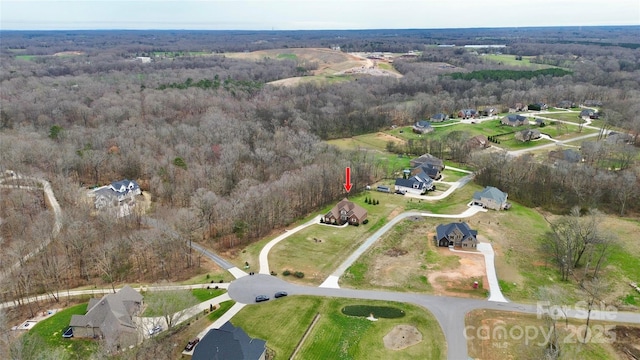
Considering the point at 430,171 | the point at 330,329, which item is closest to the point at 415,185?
the point at 430,171

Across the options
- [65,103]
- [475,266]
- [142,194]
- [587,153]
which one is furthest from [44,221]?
[587,153]

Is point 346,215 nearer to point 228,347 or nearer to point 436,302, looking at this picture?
point 436,302

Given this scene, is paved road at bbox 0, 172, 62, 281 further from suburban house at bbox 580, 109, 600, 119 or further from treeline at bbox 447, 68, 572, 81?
treeline at bbox 447, 68, 572, 81

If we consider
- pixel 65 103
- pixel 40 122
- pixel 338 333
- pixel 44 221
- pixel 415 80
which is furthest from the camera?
pixel 415 80

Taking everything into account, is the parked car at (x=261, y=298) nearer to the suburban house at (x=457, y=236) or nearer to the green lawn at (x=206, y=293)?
the green lawn at (x=206, y=293)

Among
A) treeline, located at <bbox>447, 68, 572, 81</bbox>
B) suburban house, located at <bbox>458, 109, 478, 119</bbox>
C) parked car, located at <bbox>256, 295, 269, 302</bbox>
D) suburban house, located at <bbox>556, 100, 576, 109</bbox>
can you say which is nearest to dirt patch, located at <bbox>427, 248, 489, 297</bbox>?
parked car, located at <bbox>256, 295, 269, 302</bbox>

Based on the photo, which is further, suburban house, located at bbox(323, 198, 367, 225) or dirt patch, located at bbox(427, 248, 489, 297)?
suburban house, located at bbox(323, 198, 367, 225)

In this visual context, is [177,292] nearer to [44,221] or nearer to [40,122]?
[44,221]
